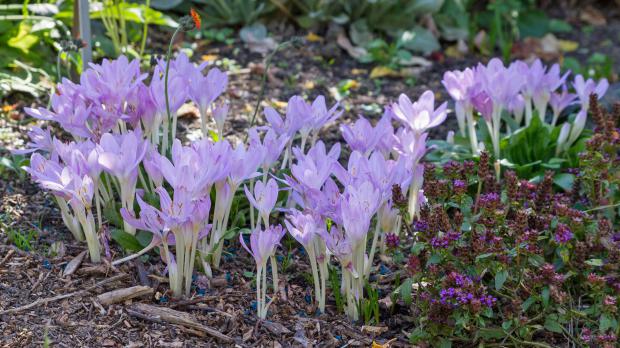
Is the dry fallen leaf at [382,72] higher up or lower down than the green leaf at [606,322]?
higher up

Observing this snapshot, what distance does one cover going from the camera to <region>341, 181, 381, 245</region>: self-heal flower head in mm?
2570

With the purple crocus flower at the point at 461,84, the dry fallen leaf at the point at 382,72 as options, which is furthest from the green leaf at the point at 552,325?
the dry fallen leaf at the point at 382,72

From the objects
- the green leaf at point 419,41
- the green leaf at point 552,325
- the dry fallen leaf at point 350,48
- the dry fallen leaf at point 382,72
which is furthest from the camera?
the green leaf at point 419,41

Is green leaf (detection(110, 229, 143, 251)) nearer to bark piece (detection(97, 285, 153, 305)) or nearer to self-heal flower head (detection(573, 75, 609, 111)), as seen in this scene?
bark piece (detection(97, 285, 153, 305))

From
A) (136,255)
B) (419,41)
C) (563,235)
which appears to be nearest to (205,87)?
(136,255)

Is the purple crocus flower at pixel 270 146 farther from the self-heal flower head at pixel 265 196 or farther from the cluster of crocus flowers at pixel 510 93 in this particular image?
the cluster of crocus flowers at pixel 510 93

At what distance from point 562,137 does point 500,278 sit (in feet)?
4.27

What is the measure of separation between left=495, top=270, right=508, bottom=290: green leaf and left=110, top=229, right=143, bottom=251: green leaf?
3.93 ft

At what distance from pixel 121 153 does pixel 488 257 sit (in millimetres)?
1211

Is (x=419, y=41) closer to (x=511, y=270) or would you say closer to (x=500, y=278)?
(x=511, y=270)

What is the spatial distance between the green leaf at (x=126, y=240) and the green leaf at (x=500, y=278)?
120 centimetres

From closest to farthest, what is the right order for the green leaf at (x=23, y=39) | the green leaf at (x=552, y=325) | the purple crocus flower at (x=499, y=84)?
the green leaf at (x=552, y=325), the purple crocus flower at (x=499, y=84), the green leaf at (x=23, y=39)

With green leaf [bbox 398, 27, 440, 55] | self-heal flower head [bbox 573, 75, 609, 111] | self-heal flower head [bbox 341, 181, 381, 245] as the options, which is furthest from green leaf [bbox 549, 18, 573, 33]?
self-heal flower head [bbox 341, 181, 381, 245]

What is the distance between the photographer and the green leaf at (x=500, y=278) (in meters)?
2.60
